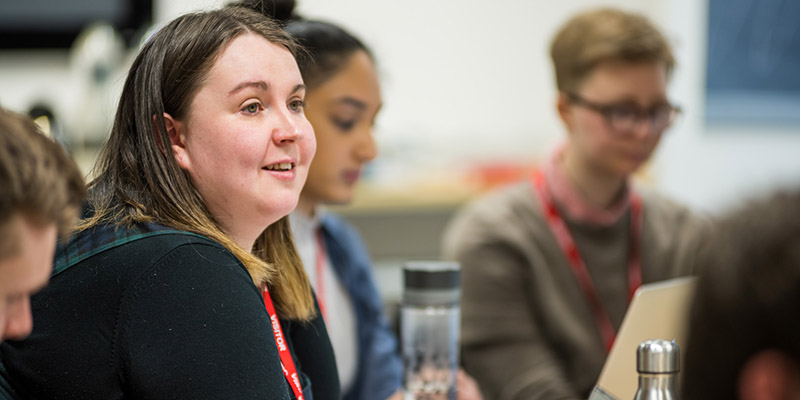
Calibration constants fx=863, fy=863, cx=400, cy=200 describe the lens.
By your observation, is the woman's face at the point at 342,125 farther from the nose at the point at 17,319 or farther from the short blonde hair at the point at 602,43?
the nose at the point at 17,319

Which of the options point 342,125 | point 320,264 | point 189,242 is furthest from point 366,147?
Answer: point 189,242

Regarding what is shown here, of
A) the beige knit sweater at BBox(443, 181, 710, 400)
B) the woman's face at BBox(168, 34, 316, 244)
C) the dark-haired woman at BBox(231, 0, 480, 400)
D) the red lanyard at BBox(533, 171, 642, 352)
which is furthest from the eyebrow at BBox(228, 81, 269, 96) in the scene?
the red lanyard at BBox(533, 171, 642, 352)

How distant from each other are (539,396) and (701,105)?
6.18 feet

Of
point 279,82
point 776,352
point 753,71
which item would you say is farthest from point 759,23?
point 776,352

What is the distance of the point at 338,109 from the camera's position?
52.5 inches

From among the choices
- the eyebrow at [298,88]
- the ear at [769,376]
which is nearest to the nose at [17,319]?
the eyebrow at [298,88]

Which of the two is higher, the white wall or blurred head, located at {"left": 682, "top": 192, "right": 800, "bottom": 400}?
blurred head, located at {"left": 682, "top": 192, "right": 800, "bottom": 400}

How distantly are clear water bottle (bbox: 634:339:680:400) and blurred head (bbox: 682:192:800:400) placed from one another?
335mm

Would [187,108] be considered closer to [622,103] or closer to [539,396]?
[539,396]

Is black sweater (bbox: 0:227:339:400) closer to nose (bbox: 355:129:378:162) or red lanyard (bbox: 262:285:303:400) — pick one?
red lanyard (bbox: 262:285:303:400)

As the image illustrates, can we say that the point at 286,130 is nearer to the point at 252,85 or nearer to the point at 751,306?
the point at 252,85

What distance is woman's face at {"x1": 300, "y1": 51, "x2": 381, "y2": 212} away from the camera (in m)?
1.33

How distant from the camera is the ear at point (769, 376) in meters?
0.48

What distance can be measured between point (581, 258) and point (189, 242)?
102cm
